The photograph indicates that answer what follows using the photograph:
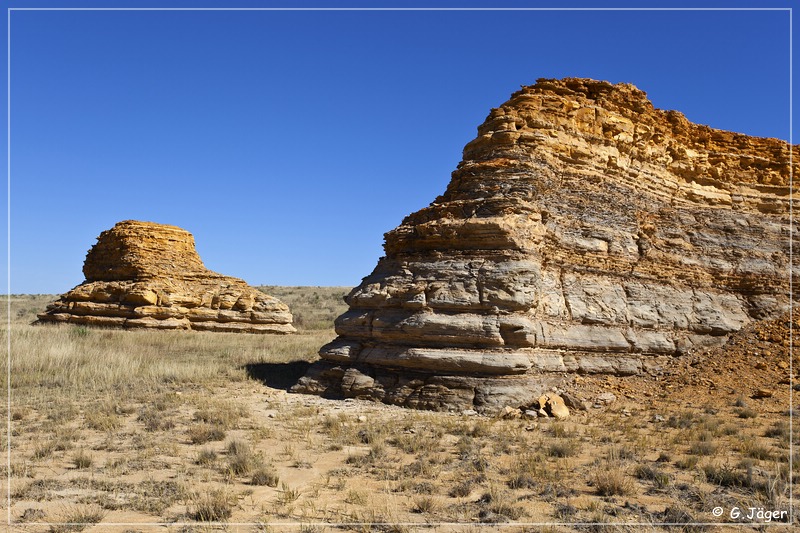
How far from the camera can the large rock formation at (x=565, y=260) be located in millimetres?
11336

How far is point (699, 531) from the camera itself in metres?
5.14

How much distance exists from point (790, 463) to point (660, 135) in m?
11.8

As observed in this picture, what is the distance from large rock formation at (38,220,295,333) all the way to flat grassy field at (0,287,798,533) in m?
Result: 13.2

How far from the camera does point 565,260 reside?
13109 mm

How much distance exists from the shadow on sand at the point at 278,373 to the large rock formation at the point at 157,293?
36.5 feet

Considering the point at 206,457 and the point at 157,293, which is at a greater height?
the point at 157,293

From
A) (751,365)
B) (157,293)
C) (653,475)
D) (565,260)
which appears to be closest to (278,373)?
(565,260)

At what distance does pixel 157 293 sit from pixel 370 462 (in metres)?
22.0

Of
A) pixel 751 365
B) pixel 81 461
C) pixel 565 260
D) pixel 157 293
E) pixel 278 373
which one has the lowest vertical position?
pixel 278 373

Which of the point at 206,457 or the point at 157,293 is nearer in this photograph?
the point at 206,457

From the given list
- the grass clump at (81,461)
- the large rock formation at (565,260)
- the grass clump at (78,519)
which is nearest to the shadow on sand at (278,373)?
the large rock formation at (565,260)
